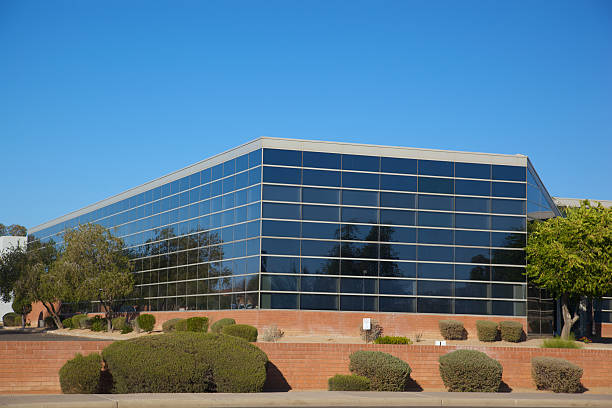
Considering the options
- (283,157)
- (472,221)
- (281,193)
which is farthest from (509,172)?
(281,193)

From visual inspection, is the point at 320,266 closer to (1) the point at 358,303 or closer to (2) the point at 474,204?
(1) the point at 358,303

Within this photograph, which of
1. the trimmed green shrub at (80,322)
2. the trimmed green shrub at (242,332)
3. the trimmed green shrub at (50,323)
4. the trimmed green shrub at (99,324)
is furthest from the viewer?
the trimmed green shrub at (50,323)

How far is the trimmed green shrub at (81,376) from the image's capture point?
17484 millimetres

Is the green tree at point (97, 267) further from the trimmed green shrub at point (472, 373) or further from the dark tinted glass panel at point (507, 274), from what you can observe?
the trimmed green shrub at point (472, 373)

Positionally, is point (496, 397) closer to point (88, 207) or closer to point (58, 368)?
point (58, 368)

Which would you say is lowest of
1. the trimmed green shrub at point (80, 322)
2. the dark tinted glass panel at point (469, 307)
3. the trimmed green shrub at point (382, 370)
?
the trimmed green shrub at point (80, 322)

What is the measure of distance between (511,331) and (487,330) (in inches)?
64.2

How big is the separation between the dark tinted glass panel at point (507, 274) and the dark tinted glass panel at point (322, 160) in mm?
12349

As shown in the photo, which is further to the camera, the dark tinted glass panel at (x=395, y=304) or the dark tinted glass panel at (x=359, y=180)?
the dark tinted glass panel at (x=359, y=180)

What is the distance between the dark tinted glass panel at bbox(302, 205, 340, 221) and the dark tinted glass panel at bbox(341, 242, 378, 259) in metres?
1.90

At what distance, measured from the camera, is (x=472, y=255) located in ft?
152

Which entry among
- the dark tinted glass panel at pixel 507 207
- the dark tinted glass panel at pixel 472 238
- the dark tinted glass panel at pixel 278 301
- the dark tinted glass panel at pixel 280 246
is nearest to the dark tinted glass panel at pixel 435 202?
the dark tinted glass panel at pixel 472 238

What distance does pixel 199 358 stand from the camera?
18.3 metres

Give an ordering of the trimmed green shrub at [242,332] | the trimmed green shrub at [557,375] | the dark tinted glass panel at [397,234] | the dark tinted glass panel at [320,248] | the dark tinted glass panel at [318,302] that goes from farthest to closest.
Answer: the dark tinted glass panel at [397,234], the dark tinted glass panel at [320,248], the dark tinted glass panel at [318,302], the trimmed green shrub at [242,332], the trimmed green shrub at [557,375]
